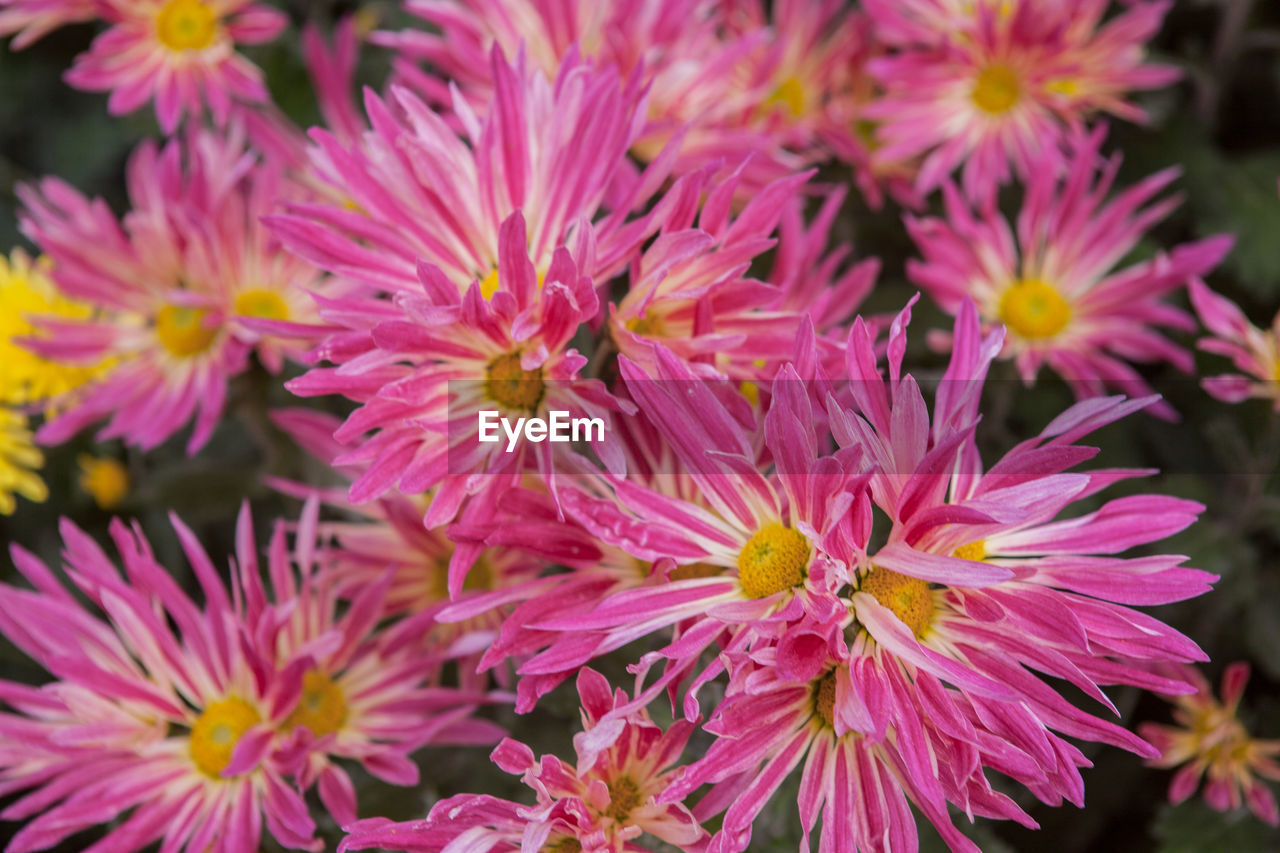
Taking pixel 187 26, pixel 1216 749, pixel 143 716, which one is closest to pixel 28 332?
pixel 187 26

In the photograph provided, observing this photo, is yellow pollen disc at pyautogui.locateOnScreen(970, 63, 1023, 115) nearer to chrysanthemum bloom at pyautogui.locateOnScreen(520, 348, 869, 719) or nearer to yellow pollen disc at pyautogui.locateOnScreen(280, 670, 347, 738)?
chrysanthemum bloom at pyautogui.locateOnScreen(520, 348, 869, 719)

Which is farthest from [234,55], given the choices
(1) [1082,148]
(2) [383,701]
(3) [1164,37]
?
(3) [1164,37]

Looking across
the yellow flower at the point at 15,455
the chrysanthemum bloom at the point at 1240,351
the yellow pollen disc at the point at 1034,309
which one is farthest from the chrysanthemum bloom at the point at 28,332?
the chrysanthemum bloom at the point at 1240,351

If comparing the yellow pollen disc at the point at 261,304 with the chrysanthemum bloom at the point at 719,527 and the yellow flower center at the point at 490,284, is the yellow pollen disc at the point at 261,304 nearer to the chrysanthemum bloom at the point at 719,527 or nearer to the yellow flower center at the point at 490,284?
the yellow flower center at the point at 490,284

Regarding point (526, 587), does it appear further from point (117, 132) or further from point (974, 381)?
point (117, 132)

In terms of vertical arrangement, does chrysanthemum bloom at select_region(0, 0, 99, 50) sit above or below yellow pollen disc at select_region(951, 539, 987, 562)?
above

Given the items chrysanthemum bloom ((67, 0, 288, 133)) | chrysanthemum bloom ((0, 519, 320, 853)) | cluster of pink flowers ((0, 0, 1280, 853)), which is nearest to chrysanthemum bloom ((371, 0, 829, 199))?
cluster of pink flowers ((0, 0, 1280, 853))

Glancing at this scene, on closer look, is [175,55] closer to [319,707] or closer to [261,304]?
[261,304]

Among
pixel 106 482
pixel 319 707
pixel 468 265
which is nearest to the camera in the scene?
pixel 468 265
